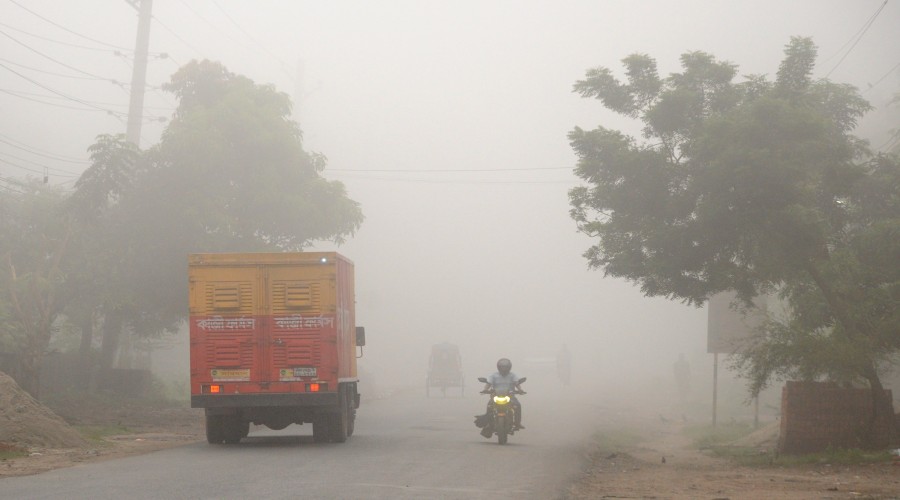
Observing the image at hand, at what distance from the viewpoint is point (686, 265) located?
19.8 metres

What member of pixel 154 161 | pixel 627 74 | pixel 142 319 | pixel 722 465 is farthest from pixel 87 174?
pixel 722 465

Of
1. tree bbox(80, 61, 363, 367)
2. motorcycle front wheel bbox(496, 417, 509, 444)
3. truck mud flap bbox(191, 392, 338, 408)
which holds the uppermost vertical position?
tree bbox(80, 61, 363, 367)

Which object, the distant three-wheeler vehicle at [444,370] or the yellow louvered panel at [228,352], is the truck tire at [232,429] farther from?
the distant three-wheeler vehicle at [444,370]

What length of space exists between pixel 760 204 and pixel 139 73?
1032 inches

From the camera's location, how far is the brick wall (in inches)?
732

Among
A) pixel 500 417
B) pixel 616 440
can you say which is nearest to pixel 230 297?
pixel 500 417

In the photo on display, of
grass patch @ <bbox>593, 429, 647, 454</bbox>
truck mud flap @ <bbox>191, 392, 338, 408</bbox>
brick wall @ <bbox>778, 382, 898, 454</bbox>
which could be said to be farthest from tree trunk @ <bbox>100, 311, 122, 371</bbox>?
brick wall @ <bbox>778, 382, 898, 454</bbox>

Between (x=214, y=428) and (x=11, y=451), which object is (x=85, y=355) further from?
(x=11, y=451)

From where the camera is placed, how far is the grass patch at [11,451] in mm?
17462

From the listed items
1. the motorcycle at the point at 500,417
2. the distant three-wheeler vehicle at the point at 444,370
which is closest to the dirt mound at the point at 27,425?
the motorcycle at the point at 500,417

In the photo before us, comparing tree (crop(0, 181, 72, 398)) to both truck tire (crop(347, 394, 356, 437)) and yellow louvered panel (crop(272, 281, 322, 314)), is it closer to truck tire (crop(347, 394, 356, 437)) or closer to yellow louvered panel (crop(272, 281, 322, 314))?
truck tire (crop(347, 394, 356, 437))

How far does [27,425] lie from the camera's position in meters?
19.7

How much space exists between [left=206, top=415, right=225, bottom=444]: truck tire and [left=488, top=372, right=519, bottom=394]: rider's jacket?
17.1ft

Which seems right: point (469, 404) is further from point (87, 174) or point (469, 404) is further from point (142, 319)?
point (87, 174)
